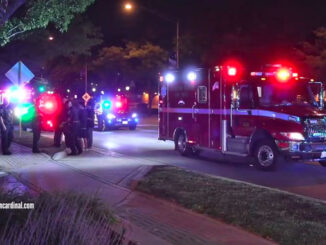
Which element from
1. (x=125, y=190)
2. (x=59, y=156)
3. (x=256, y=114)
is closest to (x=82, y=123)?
(x=59, y=156)

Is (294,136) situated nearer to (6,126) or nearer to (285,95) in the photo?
(285,95)

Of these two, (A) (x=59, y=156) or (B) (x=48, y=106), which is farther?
(B) (x=48, y=106)

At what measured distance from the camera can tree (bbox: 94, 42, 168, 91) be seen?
50641 mm

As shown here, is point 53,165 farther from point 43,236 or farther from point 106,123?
point 106,123

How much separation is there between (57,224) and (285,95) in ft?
34.1

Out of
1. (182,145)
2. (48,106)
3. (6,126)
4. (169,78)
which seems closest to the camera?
(6,126)

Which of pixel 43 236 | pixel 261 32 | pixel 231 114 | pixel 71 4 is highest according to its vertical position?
pixel 261 32

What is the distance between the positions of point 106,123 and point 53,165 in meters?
16.3

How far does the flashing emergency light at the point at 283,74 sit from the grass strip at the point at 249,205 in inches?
164

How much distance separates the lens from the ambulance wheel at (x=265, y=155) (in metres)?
13.9

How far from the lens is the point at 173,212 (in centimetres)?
874

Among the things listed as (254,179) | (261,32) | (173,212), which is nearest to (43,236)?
(173,212)

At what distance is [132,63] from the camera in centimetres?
5412

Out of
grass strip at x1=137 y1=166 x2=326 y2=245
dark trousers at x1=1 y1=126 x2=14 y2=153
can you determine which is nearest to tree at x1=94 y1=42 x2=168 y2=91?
dark trousers at x1=1 y1=126 x2=14 y2=153
